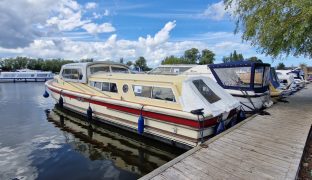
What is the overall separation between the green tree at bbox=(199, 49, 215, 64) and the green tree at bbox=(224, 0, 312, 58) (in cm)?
6324

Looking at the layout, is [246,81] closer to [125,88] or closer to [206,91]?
[206,91]

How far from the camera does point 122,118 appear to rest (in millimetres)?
8992

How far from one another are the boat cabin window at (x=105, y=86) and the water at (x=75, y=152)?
1.53m

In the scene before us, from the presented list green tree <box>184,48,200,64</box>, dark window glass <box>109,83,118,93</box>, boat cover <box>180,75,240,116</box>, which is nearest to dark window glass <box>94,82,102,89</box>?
dark window glass <box>109,83,118,93</box>

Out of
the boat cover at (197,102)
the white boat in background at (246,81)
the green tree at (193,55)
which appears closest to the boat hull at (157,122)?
the boat cover at (197,102)

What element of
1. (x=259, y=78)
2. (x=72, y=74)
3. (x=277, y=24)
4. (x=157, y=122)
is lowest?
(x=157, y=122)

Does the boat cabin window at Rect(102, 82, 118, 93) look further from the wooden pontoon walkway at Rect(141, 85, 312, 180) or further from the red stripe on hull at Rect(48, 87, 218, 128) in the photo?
the wooden pontoon walkway at Rect(141, 85, 312, 180)

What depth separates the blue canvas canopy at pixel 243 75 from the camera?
423 inches

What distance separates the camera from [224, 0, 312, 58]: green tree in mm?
8875

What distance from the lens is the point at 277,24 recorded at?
9.80 m

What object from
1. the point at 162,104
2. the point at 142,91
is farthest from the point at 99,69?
the point at 162,104

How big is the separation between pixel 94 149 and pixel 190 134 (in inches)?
128

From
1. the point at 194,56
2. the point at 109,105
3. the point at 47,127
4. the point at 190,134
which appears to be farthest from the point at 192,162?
the point at 194,56

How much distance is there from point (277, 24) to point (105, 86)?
7.58m
